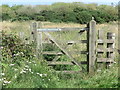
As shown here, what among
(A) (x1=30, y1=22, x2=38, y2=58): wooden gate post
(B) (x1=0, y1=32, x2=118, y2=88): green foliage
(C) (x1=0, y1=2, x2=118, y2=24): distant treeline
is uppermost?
(A) (x1=30, y1=22, x2=38, y2=58): wooden gate post

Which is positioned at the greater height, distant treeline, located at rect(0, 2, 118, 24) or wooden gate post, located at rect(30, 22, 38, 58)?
wooden gate post, located at rect(30, 22, 38, 58)

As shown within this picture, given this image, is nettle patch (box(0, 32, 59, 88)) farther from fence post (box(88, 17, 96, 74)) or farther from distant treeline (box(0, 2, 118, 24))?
distant treeline (box(0, 2, 118, 24))

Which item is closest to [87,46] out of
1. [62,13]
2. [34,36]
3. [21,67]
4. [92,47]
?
[92,47]

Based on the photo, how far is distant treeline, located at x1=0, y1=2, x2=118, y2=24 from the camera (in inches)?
1038

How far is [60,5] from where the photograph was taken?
30.0m

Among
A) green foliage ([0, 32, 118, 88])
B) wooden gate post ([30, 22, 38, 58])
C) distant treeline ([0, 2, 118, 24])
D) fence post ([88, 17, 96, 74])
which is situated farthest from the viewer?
distant treeline ([0, 2, 118, 24])

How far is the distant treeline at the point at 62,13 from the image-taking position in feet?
86.5

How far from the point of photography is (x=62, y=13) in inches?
1134

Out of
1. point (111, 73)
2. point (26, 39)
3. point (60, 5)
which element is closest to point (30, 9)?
point (60, 5)

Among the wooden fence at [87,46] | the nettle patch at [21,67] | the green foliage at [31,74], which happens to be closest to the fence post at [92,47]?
the wooden fence at [87,46]

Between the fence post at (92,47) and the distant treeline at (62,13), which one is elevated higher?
the fence post at (92,47)

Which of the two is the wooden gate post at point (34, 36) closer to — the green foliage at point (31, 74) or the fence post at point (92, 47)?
the green foliage at point (31, 74)

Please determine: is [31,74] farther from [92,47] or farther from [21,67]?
[92,47]

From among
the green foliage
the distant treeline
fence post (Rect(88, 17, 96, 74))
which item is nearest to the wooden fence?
fence post (Rect(88, 17, 96, 74))
